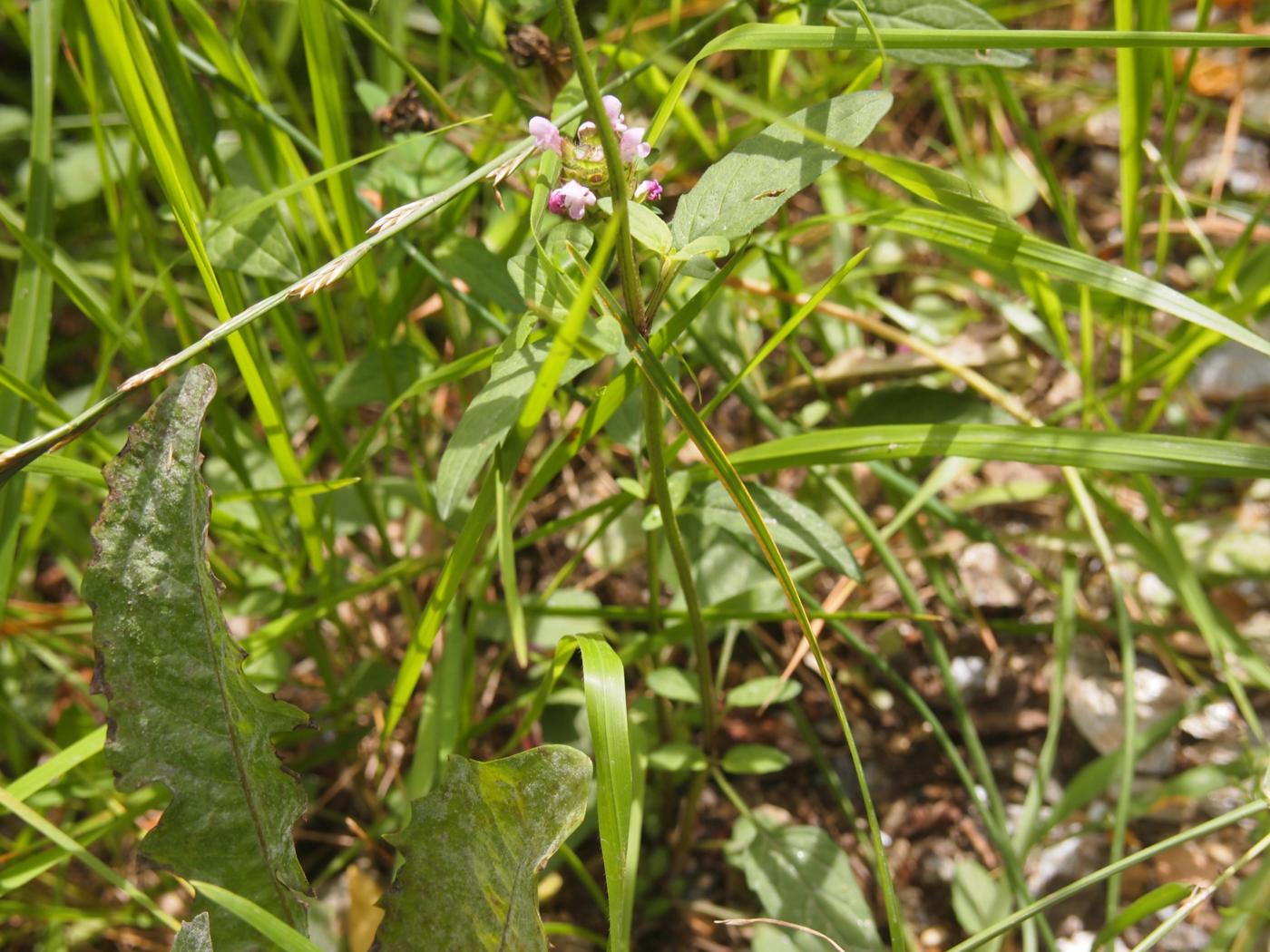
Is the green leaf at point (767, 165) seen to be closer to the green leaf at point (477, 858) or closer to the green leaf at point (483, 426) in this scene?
the green leaf at point (483, 426)

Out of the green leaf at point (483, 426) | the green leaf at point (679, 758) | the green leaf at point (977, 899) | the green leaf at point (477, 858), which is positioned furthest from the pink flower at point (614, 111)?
the green leaf at point (977, 899)

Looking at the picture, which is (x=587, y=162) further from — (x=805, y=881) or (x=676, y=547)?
(x=805, y=881)

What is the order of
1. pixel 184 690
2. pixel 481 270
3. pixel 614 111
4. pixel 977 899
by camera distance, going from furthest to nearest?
1. pixel 977 899
2. pixel 481 270
3. pixel 184 690
4. pixel 614 111

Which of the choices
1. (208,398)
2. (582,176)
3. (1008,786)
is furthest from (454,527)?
(1008,786)

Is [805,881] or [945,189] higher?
[945,189]

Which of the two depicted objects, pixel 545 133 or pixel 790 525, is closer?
pixel 545 133

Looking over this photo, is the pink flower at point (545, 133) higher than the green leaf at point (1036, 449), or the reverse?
the pink flower at point (545, 133)

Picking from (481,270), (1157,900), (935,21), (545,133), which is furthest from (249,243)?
(1157,900)
